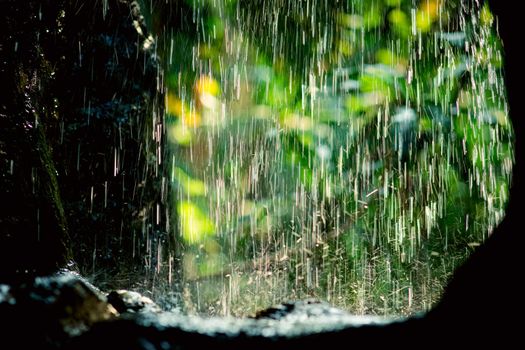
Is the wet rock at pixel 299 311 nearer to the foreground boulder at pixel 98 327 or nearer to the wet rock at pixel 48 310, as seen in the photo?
the foreground boulder at pixel 98 327

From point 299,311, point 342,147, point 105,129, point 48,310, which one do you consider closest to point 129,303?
point 299,311

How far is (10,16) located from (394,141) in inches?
154

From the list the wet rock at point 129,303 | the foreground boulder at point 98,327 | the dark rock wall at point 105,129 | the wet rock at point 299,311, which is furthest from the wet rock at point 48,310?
the dark rock wall at point 105,129

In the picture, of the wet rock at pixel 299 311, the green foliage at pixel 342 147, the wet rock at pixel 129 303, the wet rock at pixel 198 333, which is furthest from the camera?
the green foliage at pixel 342 147

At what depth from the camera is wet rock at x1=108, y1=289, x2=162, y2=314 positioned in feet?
6.35

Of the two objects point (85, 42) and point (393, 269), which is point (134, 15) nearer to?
point (85, 42)

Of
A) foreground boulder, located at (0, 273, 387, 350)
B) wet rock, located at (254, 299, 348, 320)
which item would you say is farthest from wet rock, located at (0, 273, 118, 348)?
wet rock, located at (254, 299, 348, 320)

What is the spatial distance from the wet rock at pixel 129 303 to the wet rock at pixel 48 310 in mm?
638

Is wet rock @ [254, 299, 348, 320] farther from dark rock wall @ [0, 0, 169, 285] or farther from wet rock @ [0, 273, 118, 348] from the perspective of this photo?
dark rock wall @ [0, 0, 169, 285]

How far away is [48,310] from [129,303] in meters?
0.86

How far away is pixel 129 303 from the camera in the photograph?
6.49 ft

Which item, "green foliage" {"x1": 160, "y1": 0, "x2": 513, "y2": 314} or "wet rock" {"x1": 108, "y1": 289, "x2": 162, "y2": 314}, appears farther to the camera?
"green foliage" {"x1": 160, "y1": 0, "x2": 513, "y2": 314}

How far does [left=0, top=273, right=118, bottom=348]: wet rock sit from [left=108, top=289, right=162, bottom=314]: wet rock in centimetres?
64

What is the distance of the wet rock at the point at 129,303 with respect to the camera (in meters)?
1.94
